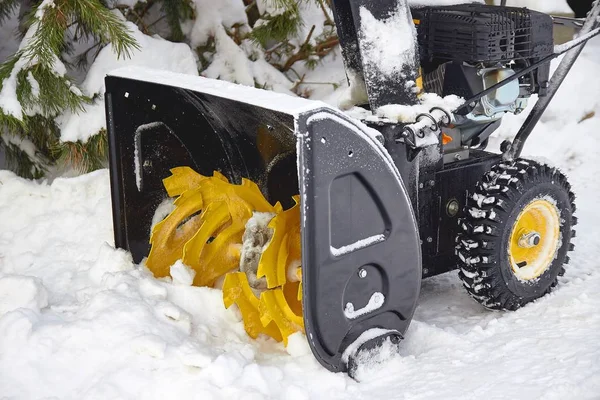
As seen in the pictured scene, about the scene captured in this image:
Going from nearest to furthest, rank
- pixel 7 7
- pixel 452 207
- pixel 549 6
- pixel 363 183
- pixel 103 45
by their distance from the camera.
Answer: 1. pixel 363 183
2. pixel 452 207
3. pixel 103 45
4. pixel 7 7
5. pixel 549 6

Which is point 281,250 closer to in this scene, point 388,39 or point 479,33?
point 388,39

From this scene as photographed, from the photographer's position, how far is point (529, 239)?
3062mm

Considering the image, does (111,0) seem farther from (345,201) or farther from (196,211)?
(345,201)

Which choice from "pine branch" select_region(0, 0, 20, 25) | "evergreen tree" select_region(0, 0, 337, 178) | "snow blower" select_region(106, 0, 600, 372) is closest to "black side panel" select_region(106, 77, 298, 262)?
"snow blower" select_region(106, 0, 600, 372)

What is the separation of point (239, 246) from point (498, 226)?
3.05 feet

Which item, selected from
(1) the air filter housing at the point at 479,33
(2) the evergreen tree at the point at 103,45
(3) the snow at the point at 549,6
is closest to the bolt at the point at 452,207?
(1) the air filter housing at the point at 479,33

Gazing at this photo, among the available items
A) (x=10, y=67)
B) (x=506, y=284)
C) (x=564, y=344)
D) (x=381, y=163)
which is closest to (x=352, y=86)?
(x=381, y=163)

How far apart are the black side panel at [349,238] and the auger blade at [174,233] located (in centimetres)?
80

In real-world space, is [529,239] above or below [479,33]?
below

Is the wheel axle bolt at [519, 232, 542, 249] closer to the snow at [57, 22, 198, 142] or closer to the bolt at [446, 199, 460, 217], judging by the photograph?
the bolt at [446, 199, 460, 217]

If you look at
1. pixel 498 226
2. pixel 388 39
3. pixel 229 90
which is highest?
pixel 388 39

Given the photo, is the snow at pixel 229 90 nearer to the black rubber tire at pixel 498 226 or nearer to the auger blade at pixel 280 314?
the auger blade at pixel 280 314

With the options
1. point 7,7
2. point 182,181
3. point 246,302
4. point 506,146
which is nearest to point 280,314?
point 246,302

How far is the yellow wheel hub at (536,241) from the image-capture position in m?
3.11
